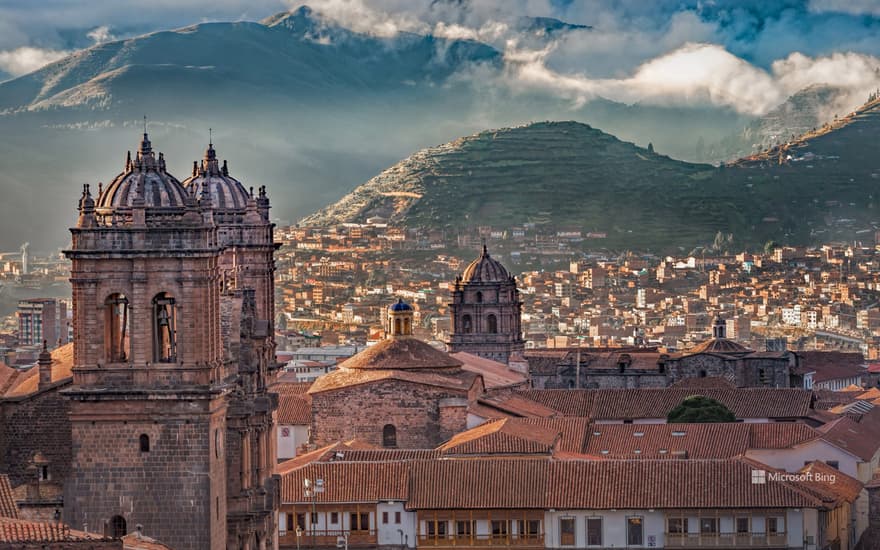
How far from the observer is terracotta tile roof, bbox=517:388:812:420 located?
97.7m

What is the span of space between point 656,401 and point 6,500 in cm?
6026

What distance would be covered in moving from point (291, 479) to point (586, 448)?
624 inches

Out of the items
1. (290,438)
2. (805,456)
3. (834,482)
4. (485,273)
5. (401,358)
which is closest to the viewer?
(834,482)

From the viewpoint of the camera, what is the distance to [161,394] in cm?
4362

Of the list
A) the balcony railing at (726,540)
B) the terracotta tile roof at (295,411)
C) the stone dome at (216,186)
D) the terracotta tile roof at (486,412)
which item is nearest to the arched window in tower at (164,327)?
the stone dome at (216,186)

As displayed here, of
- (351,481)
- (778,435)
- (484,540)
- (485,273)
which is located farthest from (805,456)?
(485,273)

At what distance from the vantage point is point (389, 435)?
82125 millimetres

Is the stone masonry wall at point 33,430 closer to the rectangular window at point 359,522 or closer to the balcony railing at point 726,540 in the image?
the rectangular window at point 359,522

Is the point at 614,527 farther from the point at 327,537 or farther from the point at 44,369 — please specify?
the point at 44,369

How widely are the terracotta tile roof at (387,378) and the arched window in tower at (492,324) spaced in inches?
1785

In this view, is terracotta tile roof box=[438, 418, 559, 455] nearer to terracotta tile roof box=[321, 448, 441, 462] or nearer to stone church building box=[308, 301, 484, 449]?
terracotta tile roof box=[321, 448, 441, 462]

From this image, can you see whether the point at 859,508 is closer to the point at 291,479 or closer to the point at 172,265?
the point at 291,479

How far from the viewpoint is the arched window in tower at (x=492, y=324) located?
132 meters

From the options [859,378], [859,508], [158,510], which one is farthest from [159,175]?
[859,378]
